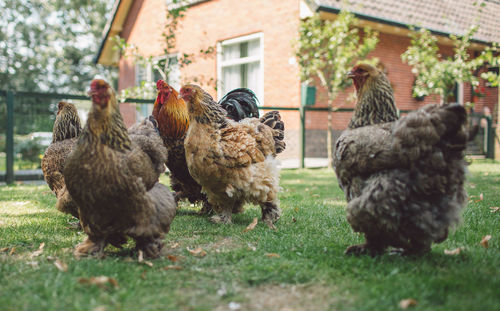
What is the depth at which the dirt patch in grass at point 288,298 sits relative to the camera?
2.34 m

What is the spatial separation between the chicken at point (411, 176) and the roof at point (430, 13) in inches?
364

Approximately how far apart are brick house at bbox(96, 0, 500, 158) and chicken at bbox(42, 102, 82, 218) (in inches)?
253

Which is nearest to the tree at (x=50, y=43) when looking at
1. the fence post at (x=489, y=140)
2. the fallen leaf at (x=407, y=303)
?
the fence post at (x=489, y=140)

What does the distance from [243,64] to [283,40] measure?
7.41ft

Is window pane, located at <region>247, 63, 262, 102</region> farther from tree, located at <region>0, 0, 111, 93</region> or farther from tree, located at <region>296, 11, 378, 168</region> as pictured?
tree, located at <region>0, 0, 111, 93</region>

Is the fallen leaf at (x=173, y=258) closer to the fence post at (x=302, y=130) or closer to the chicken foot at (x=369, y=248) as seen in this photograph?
the chicken foot at (x=369, y=248)

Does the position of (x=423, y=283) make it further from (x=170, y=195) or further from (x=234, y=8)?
(x=234, y=8)

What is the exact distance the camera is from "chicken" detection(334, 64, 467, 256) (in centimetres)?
287

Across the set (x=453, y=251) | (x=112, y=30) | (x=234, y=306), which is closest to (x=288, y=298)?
(x=234, y=306)

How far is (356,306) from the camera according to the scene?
7.51ft

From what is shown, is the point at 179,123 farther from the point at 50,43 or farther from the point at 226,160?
the point at 50,43

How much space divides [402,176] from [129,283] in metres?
2.11

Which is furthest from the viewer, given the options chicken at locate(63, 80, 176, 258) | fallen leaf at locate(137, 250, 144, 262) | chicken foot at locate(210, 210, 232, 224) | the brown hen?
the brown hen

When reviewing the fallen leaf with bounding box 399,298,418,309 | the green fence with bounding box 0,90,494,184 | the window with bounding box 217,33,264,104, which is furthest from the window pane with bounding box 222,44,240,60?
the fallen leaf with bounding box 399,298,418,309
